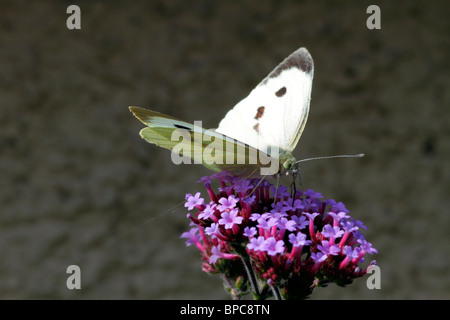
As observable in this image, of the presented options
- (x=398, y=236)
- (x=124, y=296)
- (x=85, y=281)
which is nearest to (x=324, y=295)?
(x=398, y=236)

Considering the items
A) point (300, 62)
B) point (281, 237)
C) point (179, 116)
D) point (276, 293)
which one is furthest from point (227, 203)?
point (179, 116)

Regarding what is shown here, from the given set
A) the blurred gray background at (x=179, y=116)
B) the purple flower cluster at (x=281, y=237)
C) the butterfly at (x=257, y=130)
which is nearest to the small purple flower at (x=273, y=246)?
the purple flower cluster at (x=281, y=237)

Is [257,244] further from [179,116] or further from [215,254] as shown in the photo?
[179,116]

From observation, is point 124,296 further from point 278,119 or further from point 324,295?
point 278,119

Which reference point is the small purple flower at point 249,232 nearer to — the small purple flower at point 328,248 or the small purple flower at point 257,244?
the small purple flower at point 257,244

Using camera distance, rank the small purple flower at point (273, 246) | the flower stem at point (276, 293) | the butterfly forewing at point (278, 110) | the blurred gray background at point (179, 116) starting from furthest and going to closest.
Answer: the blurred gray background at point (179, 116)
the butterfly forewing at point (278, 110)
the flower stem at point (276, 293)
the small purple flower at point (273, 246)

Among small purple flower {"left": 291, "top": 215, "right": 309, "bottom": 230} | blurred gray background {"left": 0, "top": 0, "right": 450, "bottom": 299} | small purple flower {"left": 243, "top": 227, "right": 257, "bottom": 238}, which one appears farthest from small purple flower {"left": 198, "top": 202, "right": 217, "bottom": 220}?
blurred gray background {"left": 0, "top": 0, "right": 450, "bottom": 299}

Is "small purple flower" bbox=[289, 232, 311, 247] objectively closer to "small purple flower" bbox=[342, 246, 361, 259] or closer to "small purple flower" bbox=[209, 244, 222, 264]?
"small purple flower" bbox=[342, 246, 361, 259]
